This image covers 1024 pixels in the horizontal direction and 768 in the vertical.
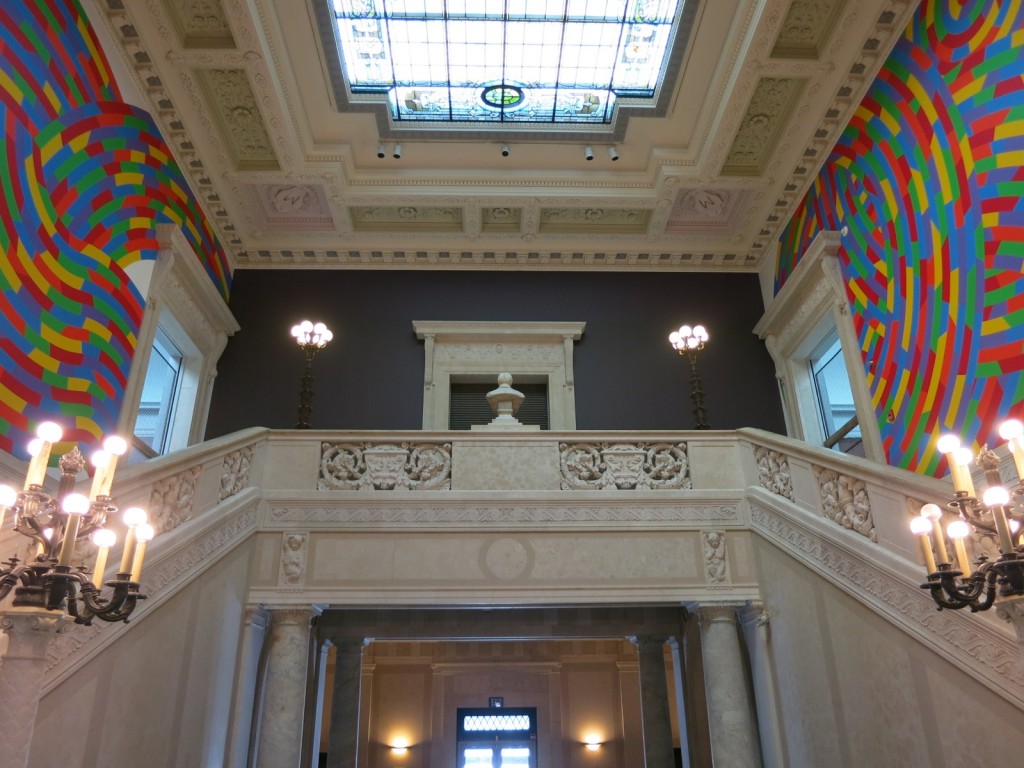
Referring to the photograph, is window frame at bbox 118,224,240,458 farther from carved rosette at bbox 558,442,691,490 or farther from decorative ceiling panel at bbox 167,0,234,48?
carved rosette at bbox 558,442,691,490

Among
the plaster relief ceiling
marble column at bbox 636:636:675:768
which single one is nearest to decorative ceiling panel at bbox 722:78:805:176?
the plaster relief ceiling

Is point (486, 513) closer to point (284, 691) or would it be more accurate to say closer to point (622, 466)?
point (622, 466)

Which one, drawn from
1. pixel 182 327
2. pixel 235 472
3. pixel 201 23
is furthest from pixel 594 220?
pixel 235 472

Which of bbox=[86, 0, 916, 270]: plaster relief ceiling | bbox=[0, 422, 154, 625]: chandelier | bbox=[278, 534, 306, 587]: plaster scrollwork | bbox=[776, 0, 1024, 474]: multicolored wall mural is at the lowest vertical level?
bbox=[0, 422, 154, 625]: chandelier

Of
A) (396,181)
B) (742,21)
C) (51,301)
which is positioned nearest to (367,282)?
(396,181)

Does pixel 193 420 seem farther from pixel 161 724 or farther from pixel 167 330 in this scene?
pixel 161 724

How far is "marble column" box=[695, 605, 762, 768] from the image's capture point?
20.6 ft

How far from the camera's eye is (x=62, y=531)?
3.04 metres

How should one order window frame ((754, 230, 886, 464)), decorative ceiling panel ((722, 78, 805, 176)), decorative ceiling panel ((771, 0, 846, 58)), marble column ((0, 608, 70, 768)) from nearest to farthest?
1. marble column ((0, 608, 70, 768))
2. decorative ceiling panel ((771, 0, 846, 58))
3. window frame ((754, 230, 886, 464))
4. decorative ceiling panel ((722, 78, 805, 176))

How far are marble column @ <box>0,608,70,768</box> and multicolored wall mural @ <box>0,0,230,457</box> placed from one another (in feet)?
9.80

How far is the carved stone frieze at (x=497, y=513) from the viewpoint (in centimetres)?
691

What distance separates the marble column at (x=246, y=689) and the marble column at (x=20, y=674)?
3.35 metres

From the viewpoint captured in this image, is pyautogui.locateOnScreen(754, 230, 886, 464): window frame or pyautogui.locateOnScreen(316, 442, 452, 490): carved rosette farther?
pyautogui.locateOnScreen(754, 230, 886, 464): window frame

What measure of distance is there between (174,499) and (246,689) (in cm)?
194
